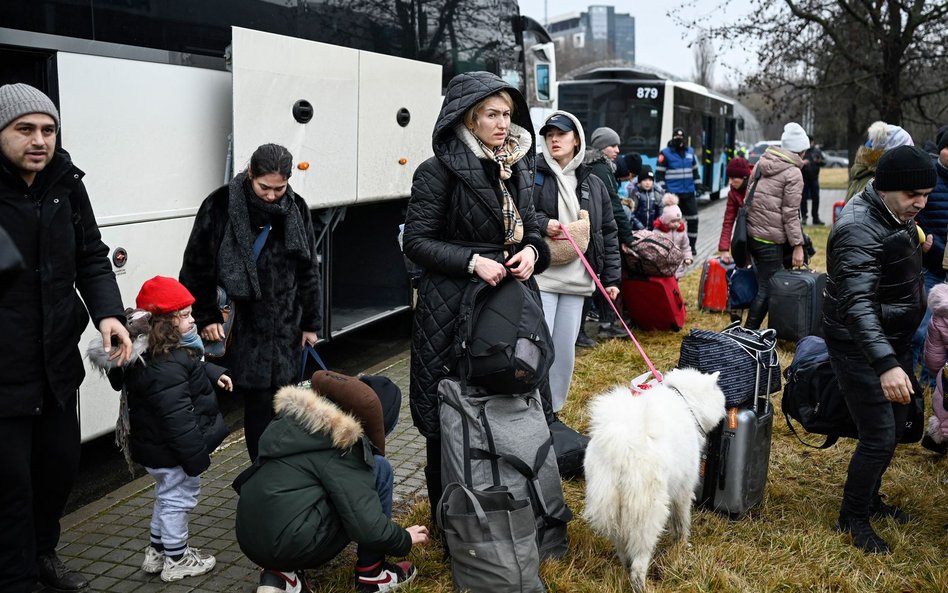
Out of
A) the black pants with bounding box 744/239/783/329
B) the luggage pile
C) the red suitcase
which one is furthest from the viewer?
the red suitcase

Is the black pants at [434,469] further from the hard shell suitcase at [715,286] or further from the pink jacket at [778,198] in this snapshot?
the hard shell suitcase at [715,286]

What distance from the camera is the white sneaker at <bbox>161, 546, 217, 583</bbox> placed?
3.78 m

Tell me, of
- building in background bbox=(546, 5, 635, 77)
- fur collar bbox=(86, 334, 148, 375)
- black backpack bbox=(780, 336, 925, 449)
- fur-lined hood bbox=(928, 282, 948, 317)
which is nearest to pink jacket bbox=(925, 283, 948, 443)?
fur-lined hood bbox=(928, 282, 948, 317)

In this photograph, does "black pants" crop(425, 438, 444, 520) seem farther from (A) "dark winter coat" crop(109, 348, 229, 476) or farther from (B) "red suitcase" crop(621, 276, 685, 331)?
(B) "red suitcase" crop(621, 276, 685, 331)

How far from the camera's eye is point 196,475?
12.3ft

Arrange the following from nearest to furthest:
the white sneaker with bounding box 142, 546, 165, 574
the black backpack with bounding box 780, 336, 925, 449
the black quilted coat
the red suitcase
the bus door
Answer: the black quilted coat, the white sneaker with bounding box 142, 546, 165, 574, the black backpack with bounding box 780, 336, 925, 449, the red suitcase, the bus door

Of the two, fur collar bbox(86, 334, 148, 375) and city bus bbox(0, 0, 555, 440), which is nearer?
fur collar bbox(86, 334, 148, 375)

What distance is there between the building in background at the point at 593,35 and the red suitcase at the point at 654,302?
56884 millimetres

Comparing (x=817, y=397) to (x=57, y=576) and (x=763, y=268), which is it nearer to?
(x=57, y=576)

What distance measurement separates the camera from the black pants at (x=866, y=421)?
4027 millimetres

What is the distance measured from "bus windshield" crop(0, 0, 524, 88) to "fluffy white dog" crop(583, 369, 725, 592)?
3.13 m

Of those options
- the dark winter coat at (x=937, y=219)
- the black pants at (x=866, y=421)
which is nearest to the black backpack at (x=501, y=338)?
the black pants at (x=866, y=421)

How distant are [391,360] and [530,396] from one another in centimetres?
434

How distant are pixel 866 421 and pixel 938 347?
1217mm
